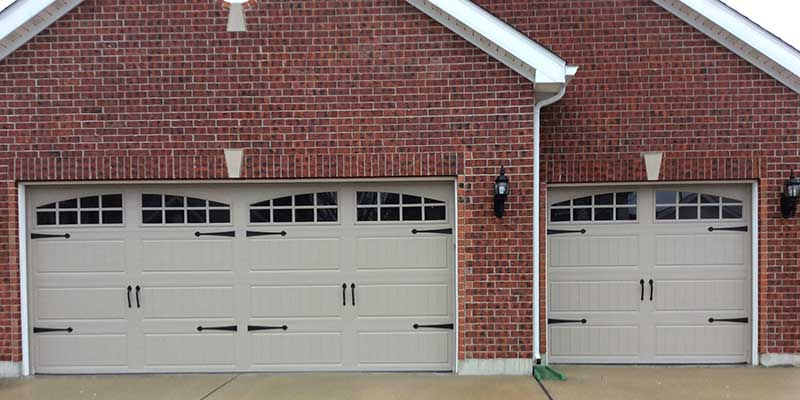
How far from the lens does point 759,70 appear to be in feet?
20.0

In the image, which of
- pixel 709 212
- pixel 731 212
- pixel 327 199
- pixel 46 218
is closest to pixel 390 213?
pixel 327 199

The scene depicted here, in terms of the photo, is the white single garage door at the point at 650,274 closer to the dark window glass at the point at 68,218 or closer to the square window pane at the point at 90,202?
the square window pane at the point at 90,202

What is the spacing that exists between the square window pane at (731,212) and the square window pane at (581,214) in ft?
5.15

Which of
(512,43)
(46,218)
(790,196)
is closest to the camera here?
(512,43)

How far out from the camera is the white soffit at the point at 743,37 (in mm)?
5906

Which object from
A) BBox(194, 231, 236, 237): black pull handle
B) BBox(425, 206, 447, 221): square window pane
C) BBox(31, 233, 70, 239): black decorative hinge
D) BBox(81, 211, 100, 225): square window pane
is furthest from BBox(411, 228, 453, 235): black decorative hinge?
BBox(31, 233, 70, 239): black decorative hinge

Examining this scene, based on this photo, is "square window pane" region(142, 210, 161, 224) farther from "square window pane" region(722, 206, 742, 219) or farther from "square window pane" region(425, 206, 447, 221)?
"square window pane" region(722, 206, 742, 219)

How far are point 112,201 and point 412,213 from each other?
11.4ft

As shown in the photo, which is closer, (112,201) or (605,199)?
(112,201)

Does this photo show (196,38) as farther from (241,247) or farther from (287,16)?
(241,247)

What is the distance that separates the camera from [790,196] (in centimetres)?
588

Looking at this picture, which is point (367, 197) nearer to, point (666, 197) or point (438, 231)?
point (438, 231)

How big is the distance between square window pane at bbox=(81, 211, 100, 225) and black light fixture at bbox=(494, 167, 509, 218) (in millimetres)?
4528

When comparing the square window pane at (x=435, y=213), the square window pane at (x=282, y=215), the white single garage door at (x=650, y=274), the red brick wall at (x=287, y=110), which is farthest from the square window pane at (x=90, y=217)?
the white single garage door at (x=650, y=274)
